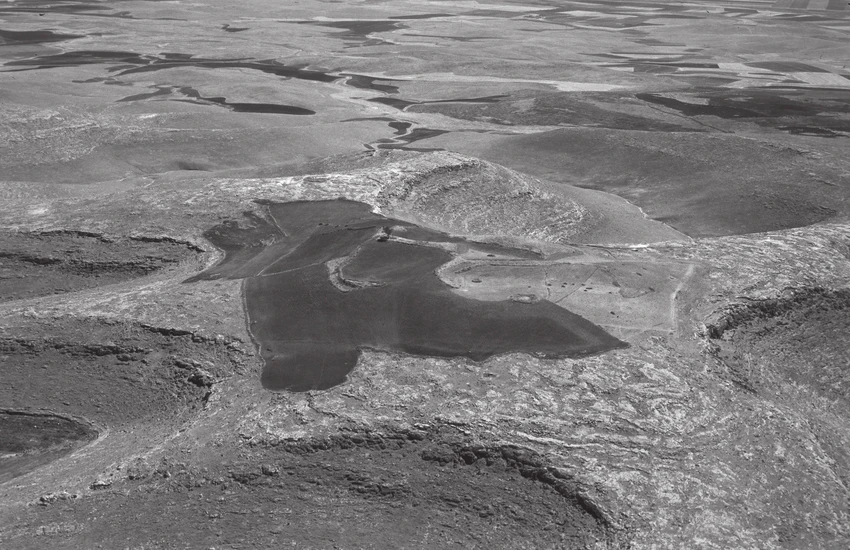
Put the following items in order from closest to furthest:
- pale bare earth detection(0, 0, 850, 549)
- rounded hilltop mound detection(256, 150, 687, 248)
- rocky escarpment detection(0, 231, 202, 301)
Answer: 1. pale bare earth detection(0, 0, 850, 549)
2. rocky escarpment detection(0, 231, 202, 301)
3. rounded hilltop mound detection(256, 150, 687, 248)

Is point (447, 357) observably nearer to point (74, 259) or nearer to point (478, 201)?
point (74, 259)

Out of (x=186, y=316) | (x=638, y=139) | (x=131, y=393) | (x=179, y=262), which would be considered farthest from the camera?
(x=638, y=139)

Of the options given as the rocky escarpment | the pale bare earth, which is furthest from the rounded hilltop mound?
the rocky escarpment

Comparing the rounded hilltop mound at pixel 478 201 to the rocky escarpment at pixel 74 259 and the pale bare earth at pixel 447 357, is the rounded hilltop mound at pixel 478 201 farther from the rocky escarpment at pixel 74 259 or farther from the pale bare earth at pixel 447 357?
the rocky escarpment at pixel 74 259

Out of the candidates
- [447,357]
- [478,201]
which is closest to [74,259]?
[447,357]

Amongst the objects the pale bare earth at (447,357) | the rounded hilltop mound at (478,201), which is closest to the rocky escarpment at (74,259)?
the pale bare earth at (447,357)

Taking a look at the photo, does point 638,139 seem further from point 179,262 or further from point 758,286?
point 179,262

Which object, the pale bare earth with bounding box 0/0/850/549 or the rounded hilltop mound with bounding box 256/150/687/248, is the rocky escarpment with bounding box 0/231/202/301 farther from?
the rounded hilltop mound with bounding box 256/150/687/248

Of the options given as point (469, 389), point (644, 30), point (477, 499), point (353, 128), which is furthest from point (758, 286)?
point (644, 30)
